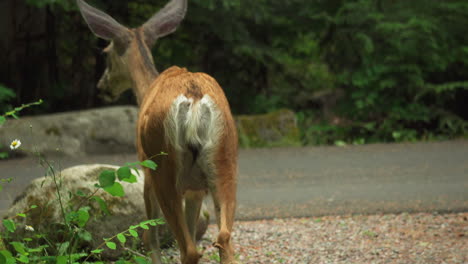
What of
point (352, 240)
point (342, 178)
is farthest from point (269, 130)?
point (352, 240)

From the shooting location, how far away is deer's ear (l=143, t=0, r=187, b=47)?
257 inches

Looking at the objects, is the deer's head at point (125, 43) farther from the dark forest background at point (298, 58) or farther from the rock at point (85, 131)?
the dark forest background at point (298, 58)

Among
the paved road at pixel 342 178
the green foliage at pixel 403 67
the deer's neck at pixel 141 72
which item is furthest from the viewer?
the green foliage at pixel 403 67

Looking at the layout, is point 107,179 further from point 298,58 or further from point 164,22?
point 298,58

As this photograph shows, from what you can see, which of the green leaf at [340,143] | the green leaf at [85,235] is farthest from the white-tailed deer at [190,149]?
the green leaf at [340,143]

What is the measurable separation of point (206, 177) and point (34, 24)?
38.2 feet

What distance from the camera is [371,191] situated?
8672 mm

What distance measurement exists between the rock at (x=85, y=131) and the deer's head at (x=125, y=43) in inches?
206

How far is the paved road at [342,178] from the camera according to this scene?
26.3 feet

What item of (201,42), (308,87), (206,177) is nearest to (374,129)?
(308,87)

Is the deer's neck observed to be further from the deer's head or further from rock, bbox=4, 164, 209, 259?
rock, bbox=4, 164, 209, 259

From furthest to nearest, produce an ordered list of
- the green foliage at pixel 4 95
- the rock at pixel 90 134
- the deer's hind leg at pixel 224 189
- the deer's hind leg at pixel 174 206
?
the green foliage at pixel 4 95 < the rock at pixel 90 134 < the deer's hind leg at pixel 174 206 < the deer's hind leg at pixel 224 189

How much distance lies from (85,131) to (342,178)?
4.79 meters

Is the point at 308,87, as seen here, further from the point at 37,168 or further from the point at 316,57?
the point at 37,168
